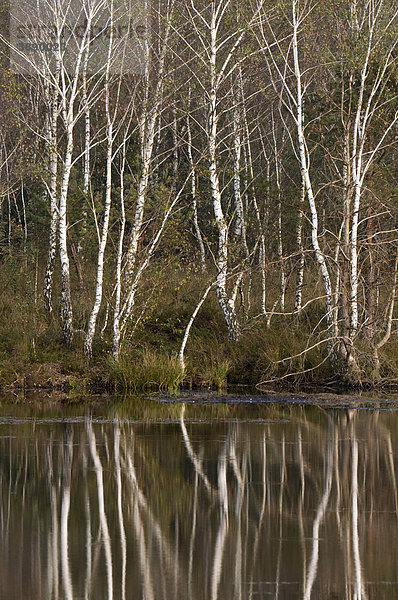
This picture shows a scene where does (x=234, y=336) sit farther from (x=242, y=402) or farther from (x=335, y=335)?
(x=242, y=402)

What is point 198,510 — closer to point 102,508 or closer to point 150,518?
point 150,518

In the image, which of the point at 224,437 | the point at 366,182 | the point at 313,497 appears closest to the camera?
the point at 313,497

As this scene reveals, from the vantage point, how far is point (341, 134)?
81.8 feet

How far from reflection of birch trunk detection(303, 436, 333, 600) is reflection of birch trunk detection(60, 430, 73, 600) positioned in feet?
5.26

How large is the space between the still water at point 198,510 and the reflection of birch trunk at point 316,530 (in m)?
0.01

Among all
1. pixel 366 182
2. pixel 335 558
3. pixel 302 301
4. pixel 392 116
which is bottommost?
pixel 335 558

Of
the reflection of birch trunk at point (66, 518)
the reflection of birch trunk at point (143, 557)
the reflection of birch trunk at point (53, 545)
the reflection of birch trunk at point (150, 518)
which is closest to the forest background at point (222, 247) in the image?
the reflection of birch trunk at point (66, 518)

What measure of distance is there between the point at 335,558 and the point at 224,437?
6911 millimetres

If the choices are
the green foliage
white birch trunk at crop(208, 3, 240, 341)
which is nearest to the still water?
the green foliage

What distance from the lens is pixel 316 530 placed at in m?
8.41

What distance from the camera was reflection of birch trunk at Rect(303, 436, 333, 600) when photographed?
6.75 m

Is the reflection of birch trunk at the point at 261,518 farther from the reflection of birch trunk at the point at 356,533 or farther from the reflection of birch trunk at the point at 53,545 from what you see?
the reflection of birch trunk at the point at 53,545

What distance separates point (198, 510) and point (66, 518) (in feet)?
4.17

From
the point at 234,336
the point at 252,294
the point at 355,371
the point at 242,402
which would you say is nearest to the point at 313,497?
the point at 242,402
